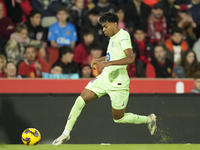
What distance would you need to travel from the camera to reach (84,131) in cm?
517

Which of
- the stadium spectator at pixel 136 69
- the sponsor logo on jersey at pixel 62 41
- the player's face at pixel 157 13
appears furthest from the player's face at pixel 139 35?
the sponsor logo on jersey at pixel 62 41

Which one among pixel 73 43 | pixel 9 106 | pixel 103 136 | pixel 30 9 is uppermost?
pixel 30 9

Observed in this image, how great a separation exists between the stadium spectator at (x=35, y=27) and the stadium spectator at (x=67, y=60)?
558 millimetres

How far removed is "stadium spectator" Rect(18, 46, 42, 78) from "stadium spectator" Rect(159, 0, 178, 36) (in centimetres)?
310

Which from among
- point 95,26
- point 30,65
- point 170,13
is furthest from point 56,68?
point 170,13

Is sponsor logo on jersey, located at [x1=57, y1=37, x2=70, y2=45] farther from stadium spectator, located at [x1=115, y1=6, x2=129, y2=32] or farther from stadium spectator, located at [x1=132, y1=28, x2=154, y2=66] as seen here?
stadium spectator, located at [x1=132, y1=28, x2=154, y2=66]

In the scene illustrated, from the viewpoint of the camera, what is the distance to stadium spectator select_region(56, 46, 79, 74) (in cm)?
689

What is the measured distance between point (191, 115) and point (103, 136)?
1.33 m

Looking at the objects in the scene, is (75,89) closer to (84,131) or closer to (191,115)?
(84,131)

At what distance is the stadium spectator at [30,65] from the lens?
678cm

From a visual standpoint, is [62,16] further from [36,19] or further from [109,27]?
[109,27]

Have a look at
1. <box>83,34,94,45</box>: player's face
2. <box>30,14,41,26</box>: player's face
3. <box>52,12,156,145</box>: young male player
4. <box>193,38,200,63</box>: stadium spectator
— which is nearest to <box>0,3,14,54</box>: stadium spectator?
<box>30,14,41,26</box>: player's face

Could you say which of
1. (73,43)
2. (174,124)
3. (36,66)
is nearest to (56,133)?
(174,124)

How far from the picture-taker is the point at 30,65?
6918 millimetres
